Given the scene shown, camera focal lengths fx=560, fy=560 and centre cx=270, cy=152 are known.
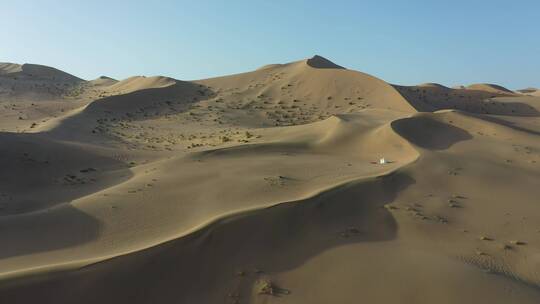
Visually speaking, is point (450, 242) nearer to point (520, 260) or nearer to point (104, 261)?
point (520, 260)

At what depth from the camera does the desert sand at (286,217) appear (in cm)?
529

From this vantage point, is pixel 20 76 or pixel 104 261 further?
pixel 20 76

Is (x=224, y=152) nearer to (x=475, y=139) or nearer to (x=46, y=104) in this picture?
(x=475, y=139)

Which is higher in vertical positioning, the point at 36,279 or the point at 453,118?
the point at 453,118

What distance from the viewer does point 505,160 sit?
36.4 feet

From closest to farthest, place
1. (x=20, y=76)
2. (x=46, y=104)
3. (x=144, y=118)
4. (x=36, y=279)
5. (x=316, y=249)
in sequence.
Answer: (x=36, y=279)
(x=316, y=249)
(x=144, y=118)
(x=46, y=104)
(x=20, y=76)

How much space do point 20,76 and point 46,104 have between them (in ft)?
51.3

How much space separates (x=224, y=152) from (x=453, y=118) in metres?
6.73

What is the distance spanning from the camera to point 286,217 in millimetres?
6535

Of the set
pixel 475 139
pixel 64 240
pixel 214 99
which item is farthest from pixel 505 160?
pixel 214 99

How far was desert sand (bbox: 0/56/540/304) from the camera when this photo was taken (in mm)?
5285

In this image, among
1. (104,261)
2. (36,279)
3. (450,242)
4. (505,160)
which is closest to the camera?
(36,279)

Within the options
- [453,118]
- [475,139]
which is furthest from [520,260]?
[453,118]

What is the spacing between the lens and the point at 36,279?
5023 mm
